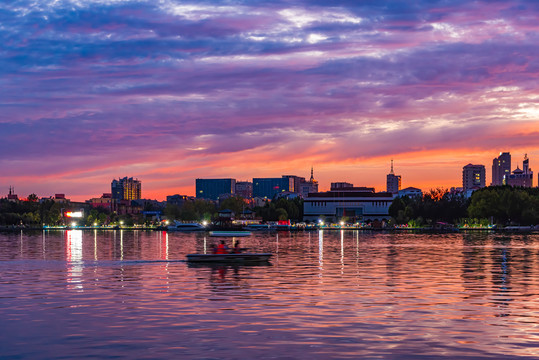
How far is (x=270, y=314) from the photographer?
35.2m

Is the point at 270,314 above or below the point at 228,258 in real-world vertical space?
below

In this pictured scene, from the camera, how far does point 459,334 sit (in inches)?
1161

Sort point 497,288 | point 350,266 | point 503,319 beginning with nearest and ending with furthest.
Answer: point 503,319 → point 497,288 → point 350,266

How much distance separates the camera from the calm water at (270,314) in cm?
2642

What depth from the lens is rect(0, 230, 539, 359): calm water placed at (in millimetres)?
26422

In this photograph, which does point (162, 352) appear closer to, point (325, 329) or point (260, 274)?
point (325, 329)

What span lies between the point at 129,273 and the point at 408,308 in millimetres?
31487

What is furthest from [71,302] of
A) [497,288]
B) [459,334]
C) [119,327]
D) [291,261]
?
[291,261]

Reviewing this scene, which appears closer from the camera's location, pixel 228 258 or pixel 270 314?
pixel 270 314

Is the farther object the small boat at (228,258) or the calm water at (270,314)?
the small boat at (228,258)

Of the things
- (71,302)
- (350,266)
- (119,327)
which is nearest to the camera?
(119,327)

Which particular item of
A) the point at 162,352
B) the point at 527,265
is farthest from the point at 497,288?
the point at 162,352

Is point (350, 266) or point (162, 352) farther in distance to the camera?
point (350, 266)

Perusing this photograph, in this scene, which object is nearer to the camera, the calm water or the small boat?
the calm water
